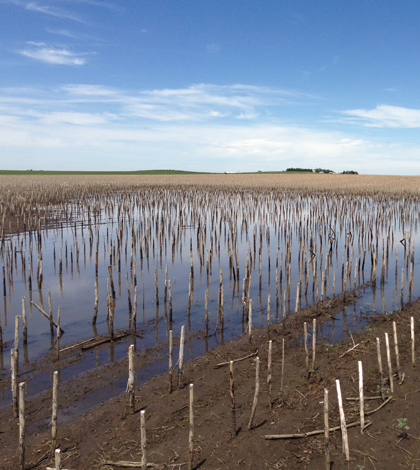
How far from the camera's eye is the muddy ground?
3.83 metres

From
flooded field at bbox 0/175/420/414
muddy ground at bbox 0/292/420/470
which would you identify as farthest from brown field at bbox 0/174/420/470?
flooded field at bbox 0/175/420/414

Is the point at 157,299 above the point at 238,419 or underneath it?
above

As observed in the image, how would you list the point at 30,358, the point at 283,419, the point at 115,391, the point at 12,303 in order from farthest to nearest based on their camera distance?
1. the point at 12,303
2. the point at 30,358
3. the point at 115,391
4. the point at 283,419

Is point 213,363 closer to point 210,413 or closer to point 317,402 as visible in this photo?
point 210,413

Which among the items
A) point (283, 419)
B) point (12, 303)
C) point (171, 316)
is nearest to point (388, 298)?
point (171, 316)

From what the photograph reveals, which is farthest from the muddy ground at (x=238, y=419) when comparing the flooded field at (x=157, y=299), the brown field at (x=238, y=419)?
the flooded field at (x=157, y=299)

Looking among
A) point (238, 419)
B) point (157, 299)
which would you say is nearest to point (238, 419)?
point (238, 419)

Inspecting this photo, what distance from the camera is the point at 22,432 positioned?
12.3ft

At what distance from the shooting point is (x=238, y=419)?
4.41 m

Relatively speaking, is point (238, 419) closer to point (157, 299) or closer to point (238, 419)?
point (238, 419)

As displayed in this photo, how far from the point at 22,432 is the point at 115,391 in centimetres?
172

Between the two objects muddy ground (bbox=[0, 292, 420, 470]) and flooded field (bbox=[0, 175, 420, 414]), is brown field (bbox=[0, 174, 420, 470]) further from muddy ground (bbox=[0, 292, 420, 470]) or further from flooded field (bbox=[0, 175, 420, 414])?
flooded field (bbox=[0, 175, 420, 414])

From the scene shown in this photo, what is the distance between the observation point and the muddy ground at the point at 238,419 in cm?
383

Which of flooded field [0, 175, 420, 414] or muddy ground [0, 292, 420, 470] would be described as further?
flooded field [0, 175, 420, 414]
